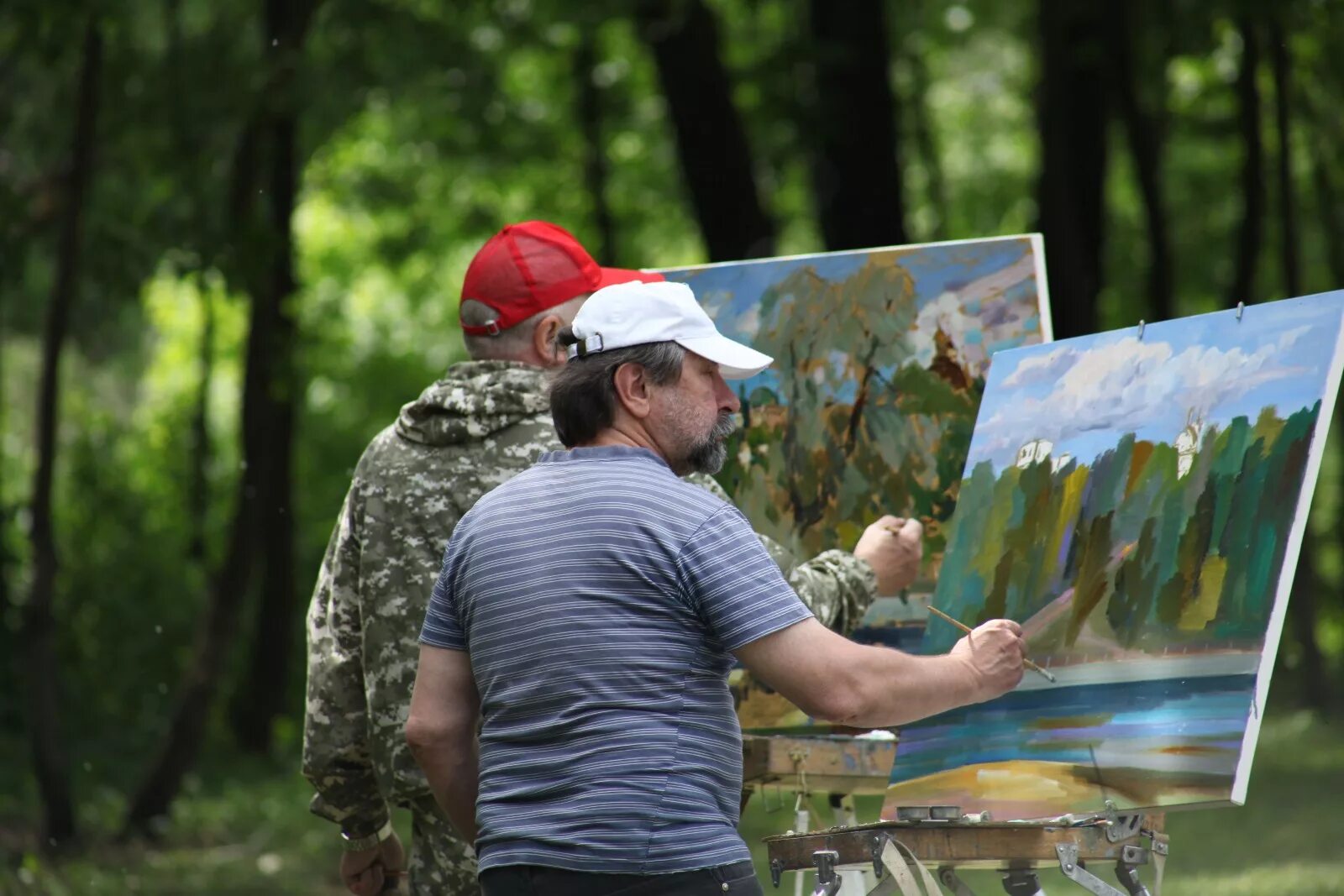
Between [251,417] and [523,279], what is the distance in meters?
5.69

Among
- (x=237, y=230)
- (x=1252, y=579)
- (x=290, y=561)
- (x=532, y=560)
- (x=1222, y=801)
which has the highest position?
(x=237, y=230)

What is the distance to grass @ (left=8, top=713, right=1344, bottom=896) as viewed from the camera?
24.4 feet

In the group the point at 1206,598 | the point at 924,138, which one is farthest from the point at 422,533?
the point at 924,138

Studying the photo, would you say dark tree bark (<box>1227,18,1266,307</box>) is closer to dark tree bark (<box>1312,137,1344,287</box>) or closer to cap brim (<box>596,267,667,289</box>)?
dark tree bark (<box>1312,137,1344,287</box>)

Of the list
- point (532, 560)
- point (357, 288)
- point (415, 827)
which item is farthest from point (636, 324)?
point (357, 288)

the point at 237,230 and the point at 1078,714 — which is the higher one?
the point at 237,230

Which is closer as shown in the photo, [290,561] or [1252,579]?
[1252,579]

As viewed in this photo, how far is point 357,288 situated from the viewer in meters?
20.0

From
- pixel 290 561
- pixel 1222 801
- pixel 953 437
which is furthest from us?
pixel 290 561

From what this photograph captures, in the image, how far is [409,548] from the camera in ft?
9.84

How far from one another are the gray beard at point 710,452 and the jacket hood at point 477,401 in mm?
508

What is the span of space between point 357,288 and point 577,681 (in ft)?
59.6

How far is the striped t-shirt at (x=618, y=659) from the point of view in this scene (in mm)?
2301

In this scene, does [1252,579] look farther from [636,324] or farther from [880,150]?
[880,150]
